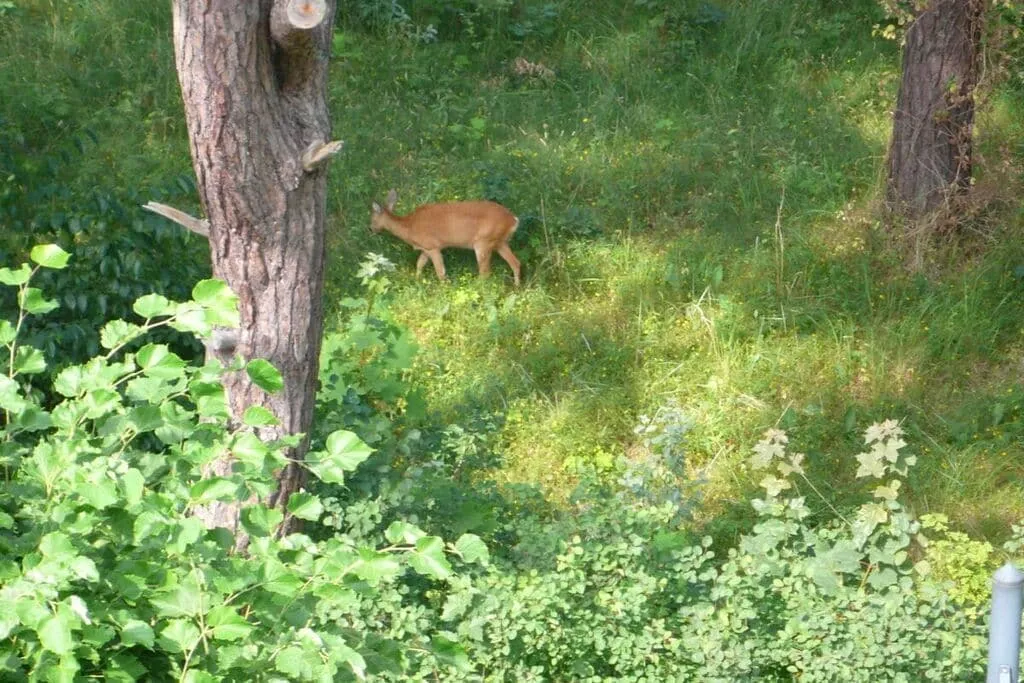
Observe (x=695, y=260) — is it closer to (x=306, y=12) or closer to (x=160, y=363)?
(x=306, y=12)

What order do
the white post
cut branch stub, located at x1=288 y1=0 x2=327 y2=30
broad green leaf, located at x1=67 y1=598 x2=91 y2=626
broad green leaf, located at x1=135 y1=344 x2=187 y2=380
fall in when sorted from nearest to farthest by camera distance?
broad green leaf, located at x1=67 y1=598 x2=91 y2=626 → broad green leaf, located at x1=135 y1=344 x2=187 y2=380 → the white post → cut branch stub, located at x1=288 y1=0 x2=327 y2=30

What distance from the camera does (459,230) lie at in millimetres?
9141

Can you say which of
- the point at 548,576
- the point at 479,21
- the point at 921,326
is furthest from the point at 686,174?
the point at 548,576

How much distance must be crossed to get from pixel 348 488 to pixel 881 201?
4.90 metres

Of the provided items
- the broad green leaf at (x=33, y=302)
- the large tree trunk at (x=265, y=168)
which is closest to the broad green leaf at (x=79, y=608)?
the broad green leaf at (x=33, y=302)

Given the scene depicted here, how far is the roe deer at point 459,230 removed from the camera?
911 centimetres

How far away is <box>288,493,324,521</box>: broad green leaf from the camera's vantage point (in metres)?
3.05

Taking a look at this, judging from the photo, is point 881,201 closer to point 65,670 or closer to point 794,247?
point 794,247

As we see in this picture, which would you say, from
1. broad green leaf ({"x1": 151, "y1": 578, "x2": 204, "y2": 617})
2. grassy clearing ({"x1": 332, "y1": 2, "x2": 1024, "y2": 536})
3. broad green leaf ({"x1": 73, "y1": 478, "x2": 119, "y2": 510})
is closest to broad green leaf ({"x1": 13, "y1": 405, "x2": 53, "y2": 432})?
broad green leaf ({"x1": 73, "y1": 478, "x2": 119, "y2": 510})

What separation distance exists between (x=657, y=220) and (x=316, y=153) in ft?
15.0

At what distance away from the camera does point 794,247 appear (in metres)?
9.06

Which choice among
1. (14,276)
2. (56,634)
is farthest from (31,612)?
(14,276)

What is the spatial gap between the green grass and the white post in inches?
123

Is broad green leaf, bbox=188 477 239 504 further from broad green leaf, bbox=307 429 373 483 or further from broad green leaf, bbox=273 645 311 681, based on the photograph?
broad green leaf, bbox=273 645 311 681
